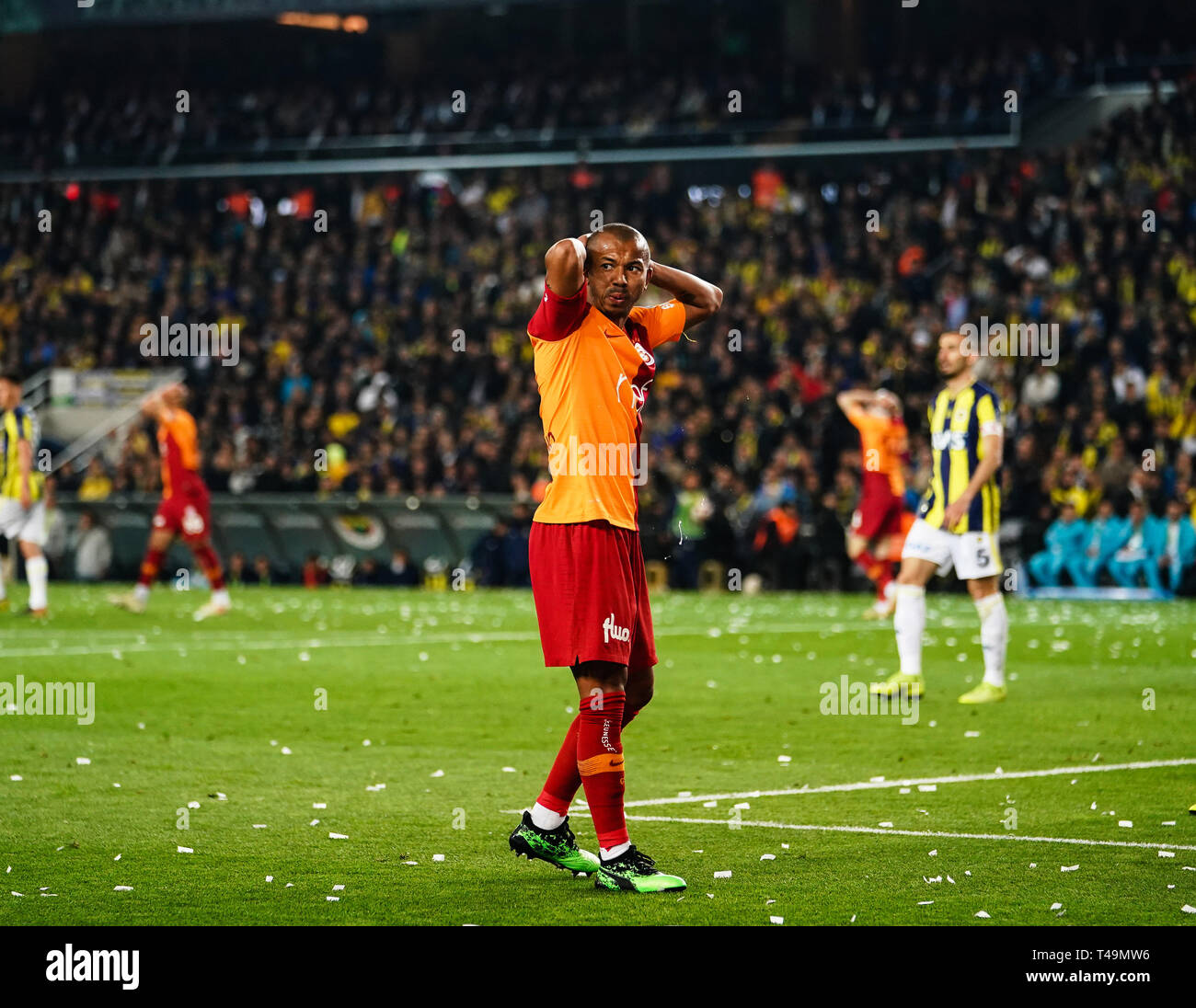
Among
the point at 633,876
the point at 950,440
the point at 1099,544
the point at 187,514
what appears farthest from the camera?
the point at 1099,544

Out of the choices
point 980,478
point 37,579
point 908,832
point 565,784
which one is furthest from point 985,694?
point 37,579

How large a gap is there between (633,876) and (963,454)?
7.13 m

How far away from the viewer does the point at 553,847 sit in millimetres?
6727

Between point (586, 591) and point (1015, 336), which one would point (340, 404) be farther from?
point (586, 591)

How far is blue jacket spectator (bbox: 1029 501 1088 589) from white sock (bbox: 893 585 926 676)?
38.8 ft

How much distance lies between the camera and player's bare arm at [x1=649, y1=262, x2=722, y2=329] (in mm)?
6875

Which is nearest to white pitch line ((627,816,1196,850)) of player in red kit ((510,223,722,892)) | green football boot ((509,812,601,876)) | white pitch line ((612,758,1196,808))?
white pitch line ((612,758,1196,808))

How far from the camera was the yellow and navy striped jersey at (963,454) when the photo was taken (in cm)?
1280

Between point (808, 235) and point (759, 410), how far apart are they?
5.42m

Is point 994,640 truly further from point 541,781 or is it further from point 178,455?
point 178,455

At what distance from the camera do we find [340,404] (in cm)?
3253


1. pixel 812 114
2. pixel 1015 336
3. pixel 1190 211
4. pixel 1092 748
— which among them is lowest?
pixel 1092 748

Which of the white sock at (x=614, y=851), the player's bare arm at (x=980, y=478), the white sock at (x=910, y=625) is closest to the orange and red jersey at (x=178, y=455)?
the white sock at (x=910, y=625)
